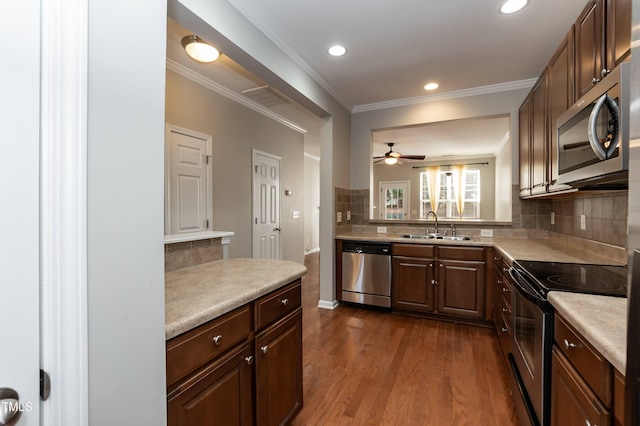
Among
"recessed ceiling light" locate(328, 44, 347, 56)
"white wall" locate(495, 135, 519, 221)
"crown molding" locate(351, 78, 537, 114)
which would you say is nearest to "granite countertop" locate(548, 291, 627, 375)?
"recessed ceiling light" locate(328, 44, 347, 56)

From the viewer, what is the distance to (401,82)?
127 inches

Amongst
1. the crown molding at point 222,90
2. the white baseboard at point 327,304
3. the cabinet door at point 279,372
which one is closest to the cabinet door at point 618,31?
the cabinet door at point 279,372

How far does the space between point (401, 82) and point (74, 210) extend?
3.32m

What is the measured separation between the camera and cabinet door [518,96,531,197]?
276cm

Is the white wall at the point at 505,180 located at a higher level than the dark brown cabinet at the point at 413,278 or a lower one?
higher

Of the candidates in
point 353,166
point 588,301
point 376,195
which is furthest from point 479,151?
point 588,301

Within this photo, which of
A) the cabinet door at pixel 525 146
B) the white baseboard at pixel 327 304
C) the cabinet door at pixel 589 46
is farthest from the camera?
the white baseboard at pixel 327 304

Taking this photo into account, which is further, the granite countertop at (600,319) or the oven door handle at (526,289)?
the oven door handle at (526,289)

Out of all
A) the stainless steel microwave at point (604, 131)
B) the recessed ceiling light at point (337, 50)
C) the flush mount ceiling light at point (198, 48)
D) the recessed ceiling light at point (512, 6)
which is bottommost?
the stainless steel microwave at point (604, 131)

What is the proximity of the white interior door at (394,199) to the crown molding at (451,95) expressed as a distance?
5.75 metres

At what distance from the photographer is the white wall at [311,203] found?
7730 millimetres

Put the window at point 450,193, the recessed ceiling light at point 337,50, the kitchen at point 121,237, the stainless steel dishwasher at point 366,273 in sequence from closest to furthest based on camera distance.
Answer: the kitchen at point 121,237
the recessed ceiling light at point 337,50
the stainless steel dishwasher at point 366,273
the window at point 450,193

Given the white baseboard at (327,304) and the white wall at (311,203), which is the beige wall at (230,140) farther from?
the white wall at (311,203)

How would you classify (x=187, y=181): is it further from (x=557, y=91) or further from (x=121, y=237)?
(x=557, y=91)
